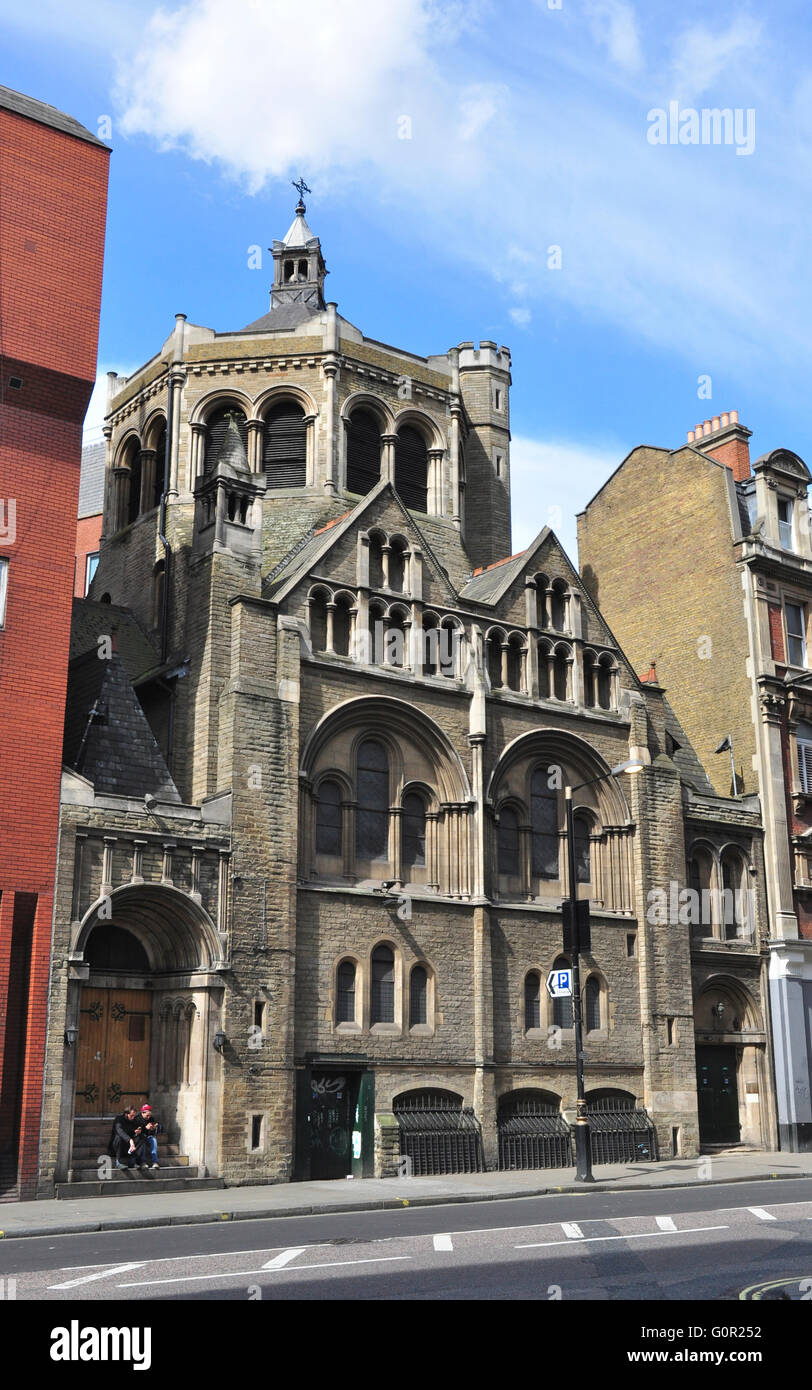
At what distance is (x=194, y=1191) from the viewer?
24.5 m

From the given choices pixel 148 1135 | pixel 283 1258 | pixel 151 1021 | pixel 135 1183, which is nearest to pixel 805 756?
pixel 151 1021

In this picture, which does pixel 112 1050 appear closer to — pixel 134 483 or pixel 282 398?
pixel 134 483

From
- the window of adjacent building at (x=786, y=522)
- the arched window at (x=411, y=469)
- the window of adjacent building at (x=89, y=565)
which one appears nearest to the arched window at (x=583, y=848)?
the arched window at (x=411, y=469)

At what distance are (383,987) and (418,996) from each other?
967 mm

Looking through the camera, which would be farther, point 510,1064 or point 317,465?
point 317,465

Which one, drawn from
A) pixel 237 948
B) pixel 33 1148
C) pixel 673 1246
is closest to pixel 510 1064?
pixel 237 948

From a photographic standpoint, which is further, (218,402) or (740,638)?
(740,638)

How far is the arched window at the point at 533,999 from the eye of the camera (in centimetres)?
3209

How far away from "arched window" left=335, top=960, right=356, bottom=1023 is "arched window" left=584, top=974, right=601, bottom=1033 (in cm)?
683

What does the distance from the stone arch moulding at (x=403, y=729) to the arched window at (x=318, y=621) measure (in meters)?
1.46

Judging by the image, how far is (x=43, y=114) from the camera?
26.7 metres

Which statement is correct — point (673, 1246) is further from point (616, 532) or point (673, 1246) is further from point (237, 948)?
point (616, 532)

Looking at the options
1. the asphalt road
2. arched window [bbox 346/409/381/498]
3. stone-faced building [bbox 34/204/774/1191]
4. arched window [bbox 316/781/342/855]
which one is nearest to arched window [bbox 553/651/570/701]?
stone-faced building [bbox 34/204/774/1191]
